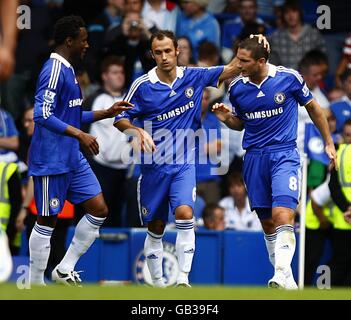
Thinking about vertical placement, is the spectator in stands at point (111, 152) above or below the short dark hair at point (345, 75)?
below

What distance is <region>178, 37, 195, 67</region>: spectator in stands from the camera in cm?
1577

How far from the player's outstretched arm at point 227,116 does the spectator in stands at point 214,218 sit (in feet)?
9.41

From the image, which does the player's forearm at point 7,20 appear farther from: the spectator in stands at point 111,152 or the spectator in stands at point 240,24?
the spectator in stands at point 240,24

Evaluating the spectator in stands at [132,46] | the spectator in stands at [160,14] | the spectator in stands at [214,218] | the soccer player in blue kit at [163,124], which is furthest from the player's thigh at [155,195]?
the spectator in stands at [160,14]

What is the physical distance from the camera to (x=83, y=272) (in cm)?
1497

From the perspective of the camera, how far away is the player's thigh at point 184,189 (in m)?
12.2

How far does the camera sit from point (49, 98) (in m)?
12.0

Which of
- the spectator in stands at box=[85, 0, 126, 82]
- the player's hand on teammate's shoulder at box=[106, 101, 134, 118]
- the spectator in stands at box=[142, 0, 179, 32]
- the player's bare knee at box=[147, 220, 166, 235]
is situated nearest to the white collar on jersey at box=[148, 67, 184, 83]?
the player's hand on teammate's shoulder at box=[106, 101, 134, 118]

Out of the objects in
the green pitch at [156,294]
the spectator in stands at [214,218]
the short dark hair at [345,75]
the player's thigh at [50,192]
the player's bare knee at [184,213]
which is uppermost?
the short dark hair at [345,75]

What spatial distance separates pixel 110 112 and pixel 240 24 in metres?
5.09

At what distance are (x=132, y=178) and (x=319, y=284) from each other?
2500mm

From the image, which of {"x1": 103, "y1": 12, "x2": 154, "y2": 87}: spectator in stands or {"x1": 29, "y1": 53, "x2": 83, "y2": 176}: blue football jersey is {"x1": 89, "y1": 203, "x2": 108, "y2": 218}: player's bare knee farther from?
{"x1": 103, "y1": 12, "x2": 154, "y2": 87}: spectator in stands

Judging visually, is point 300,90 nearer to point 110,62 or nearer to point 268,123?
point 268,123
